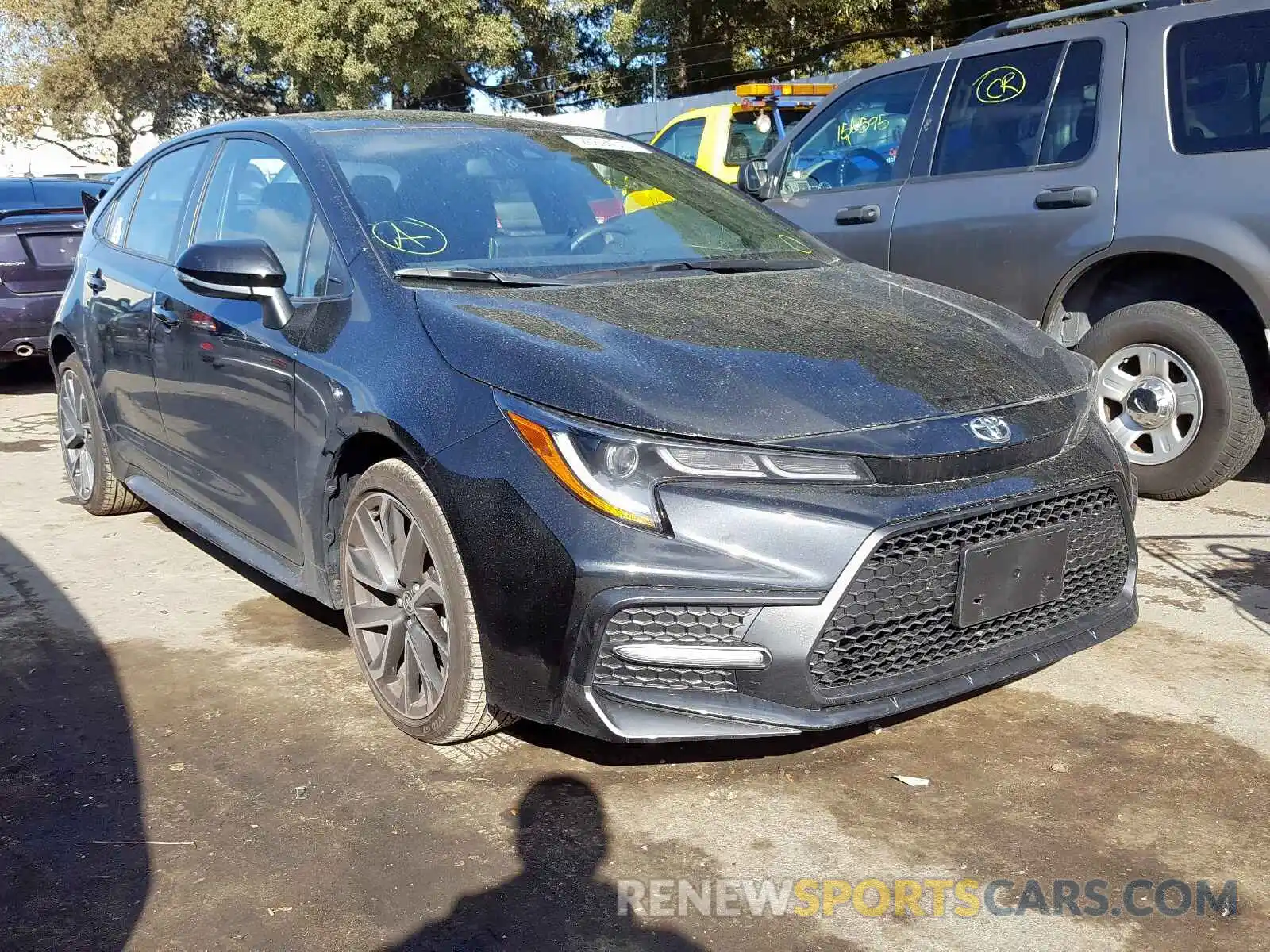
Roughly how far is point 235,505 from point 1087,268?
3.58 metres

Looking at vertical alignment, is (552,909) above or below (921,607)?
below

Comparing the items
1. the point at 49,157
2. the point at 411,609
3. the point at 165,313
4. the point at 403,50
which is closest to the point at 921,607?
the point at 411,609

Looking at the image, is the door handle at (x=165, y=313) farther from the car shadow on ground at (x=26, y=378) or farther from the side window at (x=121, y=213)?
the car shadow on ground at (x=26, y=378)

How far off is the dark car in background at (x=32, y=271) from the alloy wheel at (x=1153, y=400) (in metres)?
6.97

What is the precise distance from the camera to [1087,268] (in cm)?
538

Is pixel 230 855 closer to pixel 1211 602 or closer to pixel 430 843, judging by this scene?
pixel 430 843

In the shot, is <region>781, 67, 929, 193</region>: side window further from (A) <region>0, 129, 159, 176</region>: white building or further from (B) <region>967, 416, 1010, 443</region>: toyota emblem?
(A) <region>0, 129, 159, 176</region>: white building

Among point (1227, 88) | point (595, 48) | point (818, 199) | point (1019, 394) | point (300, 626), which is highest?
point (595, 48)

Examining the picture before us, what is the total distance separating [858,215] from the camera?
242 inches

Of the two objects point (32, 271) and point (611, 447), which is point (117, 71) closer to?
point (32, 271)

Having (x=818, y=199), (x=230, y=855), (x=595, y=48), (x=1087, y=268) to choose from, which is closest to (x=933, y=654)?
(x=230, y=855)

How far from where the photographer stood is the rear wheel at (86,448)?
5.42m

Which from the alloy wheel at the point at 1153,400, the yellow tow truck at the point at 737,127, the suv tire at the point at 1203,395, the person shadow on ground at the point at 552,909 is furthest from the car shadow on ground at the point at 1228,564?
the yellow tow truck at the point at 737,127

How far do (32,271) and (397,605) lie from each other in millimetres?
7279
